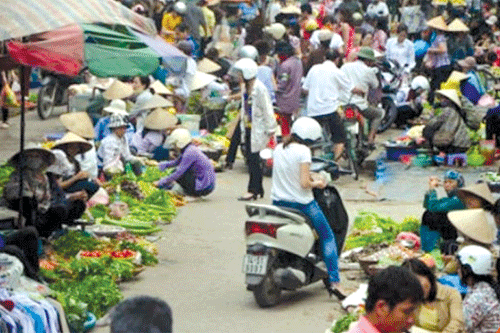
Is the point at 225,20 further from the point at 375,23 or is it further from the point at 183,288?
the point at 183,288

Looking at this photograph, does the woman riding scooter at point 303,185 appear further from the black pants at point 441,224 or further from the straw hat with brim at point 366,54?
the straw hat with brim at point 366,54

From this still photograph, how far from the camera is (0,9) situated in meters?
11.0

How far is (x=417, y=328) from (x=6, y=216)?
14.4 ft

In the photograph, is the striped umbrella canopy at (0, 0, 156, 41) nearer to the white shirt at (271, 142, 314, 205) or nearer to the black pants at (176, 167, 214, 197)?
the white shirt at (271, 142, 314, 205)

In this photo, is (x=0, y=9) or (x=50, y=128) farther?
(x=50, y=128)

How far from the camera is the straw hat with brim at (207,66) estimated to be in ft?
74.3

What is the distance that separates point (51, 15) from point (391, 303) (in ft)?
18.8

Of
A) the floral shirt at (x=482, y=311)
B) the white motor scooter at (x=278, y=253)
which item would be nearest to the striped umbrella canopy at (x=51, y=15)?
the white motor scooter at (x=278, y=253)

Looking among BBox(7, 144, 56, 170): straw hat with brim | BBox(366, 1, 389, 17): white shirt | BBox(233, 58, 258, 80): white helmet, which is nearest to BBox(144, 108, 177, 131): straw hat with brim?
BBox(233, 58, 258, 80): white helmet

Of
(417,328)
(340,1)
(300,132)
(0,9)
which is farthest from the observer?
(340,1)

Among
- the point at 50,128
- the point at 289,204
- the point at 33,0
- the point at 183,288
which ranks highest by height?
the point at 33,0

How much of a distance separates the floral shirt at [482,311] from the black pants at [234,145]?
864 centimetres

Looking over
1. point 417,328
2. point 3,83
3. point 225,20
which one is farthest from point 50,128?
point 417,328

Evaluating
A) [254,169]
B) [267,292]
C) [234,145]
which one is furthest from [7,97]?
[267,292]
